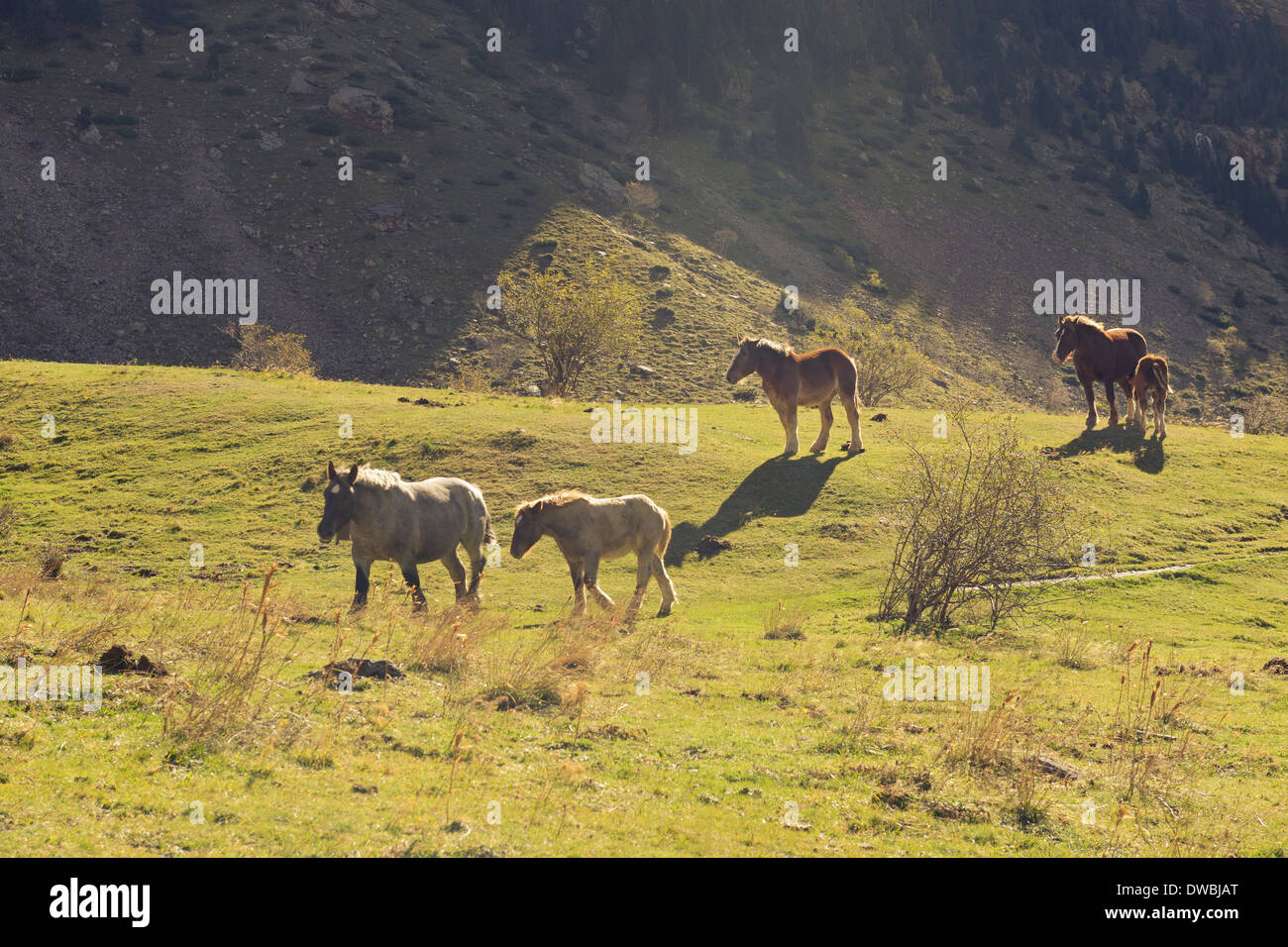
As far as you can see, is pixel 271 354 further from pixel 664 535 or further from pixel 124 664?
pixel 124 664

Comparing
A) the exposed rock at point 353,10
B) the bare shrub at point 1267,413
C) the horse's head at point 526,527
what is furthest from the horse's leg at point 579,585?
the exposed rock at point 353,10

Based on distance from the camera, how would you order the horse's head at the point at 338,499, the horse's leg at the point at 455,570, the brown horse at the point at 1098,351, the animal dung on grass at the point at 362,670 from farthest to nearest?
the brown horse at the point at 1098,351, the horse's leg at the point at 455,570, the horse's head at the point at 338,499, the animal dung on grass at the point at 362,670

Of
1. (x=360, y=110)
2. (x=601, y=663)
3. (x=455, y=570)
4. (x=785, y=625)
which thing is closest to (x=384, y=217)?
(x=360, y=110)

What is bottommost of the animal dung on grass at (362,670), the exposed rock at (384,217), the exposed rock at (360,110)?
the animal dung on grass at (362,670)

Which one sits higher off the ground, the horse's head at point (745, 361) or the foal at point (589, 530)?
the horse's head at point (745, 361)

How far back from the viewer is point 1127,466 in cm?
3131

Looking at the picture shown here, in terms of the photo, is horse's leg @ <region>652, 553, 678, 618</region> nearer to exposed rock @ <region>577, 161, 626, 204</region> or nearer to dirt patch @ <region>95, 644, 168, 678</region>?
dirt patch @ <region>95, 644, 168, 678</region>

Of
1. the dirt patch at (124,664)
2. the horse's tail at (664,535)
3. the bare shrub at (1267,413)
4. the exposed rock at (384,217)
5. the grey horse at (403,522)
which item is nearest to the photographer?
the dirt patch at (124,664)

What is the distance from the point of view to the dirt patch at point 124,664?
481 inches

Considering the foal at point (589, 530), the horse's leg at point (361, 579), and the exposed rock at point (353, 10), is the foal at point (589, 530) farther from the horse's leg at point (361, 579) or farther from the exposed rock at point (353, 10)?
the exposed rock at point (353, 10)

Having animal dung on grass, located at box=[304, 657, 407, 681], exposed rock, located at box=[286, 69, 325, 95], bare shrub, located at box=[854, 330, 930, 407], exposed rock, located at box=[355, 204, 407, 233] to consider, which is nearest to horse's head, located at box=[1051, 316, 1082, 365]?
bare shrub, located at box=[854, 330, 930, 407]

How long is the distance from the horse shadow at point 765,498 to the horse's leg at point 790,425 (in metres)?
0.34
